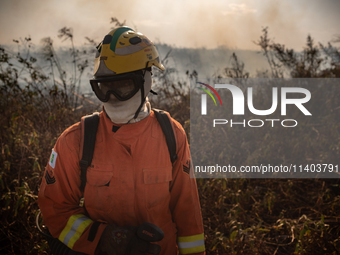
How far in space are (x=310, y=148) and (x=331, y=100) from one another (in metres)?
1.56

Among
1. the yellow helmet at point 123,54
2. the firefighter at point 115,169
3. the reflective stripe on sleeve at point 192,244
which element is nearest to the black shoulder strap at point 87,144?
the firefighter at point 115,169

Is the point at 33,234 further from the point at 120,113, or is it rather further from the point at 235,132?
the point at 235,132

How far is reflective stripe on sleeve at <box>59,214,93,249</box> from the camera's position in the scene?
1.44 m

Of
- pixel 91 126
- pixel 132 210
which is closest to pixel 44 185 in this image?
pixel 91 126

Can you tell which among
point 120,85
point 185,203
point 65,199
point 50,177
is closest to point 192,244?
point 185,203

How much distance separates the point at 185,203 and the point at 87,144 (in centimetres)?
79

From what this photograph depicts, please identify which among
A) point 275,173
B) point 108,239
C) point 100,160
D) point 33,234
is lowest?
point 33,234

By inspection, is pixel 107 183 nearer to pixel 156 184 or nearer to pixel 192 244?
pixel 156 184

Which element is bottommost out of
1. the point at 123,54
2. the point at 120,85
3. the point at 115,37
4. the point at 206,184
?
the point at 206,184

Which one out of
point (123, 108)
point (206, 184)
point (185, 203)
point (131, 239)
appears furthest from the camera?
point (206, 184)

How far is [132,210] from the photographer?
58.7 inches

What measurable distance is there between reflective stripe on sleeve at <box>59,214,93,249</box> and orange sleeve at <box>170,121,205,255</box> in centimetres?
61

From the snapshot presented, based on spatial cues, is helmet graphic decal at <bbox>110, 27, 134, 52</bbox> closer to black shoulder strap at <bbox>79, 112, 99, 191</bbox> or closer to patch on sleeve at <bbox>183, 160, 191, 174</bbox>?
black shoulder strap at <bbox>79, 112, 99, 191</bbox>

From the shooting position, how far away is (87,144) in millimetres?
1477
